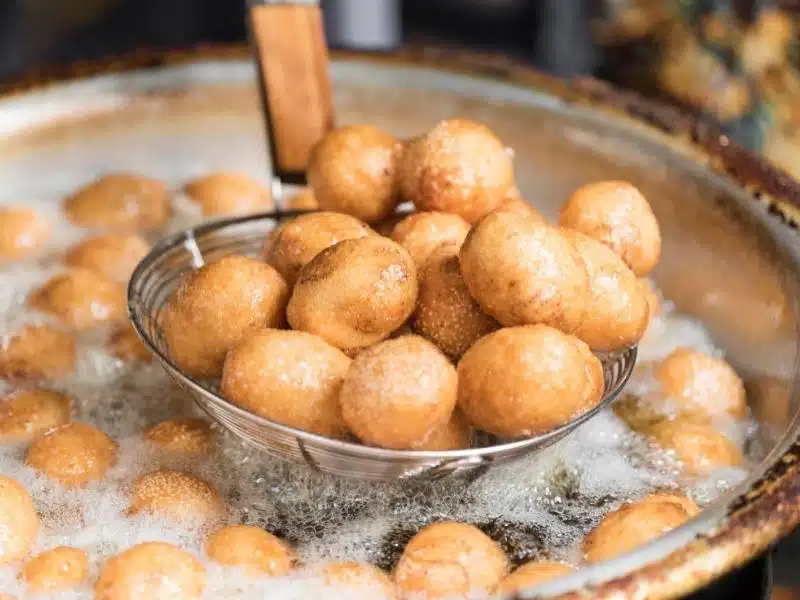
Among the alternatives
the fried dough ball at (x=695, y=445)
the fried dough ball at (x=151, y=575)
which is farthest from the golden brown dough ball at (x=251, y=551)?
the fried dough ball at (x=695, y=445)

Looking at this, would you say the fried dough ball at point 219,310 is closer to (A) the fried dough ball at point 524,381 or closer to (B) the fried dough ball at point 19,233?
(A) the fried dough ball at point 524,381

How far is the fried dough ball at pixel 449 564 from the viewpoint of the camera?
648mm

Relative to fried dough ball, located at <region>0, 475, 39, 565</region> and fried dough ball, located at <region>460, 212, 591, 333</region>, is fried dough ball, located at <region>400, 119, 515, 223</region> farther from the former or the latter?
fried dough ball, located at <region>0, 475, 39, 565</region>

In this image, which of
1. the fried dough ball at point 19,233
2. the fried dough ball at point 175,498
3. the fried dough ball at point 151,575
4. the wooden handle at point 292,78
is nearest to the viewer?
the fried dough ball at point 151,575

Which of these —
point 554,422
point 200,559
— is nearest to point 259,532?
point 200,559

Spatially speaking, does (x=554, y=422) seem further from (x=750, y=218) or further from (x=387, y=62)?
(x=387, y=62)

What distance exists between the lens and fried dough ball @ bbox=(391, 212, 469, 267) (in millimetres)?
789

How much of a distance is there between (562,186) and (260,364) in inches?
22.5

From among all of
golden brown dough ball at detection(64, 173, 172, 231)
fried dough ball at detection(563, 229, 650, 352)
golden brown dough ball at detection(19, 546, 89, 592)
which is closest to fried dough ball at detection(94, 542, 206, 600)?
golden brown dough ball at detection(19, 546, 89, 592)

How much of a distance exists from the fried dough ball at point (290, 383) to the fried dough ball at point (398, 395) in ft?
0.06

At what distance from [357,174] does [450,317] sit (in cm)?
20

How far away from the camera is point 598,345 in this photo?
30.9 inches

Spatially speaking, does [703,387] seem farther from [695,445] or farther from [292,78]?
[292,78]

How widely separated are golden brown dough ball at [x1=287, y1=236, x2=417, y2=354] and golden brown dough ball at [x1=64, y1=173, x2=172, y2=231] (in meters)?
0.48
